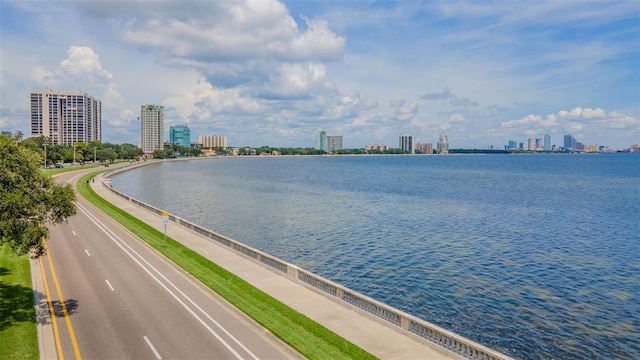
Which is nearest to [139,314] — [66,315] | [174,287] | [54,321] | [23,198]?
[66,315]

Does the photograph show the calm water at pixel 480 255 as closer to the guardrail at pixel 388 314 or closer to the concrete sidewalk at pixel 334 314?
the guardrail at pixel 388 314

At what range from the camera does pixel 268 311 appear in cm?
2306

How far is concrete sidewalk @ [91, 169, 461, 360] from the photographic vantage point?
1880 cm

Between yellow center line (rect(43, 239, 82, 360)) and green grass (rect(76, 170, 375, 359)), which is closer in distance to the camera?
yellow center line (rect(43, 239, 82, 360))

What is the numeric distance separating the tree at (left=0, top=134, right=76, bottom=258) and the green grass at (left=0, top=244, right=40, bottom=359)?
333cm

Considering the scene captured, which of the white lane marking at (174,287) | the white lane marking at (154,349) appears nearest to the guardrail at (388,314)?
the white lane marking at (174,287)

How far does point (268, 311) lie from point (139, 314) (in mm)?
6269

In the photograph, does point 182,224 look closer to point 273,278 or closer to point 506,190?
point 273,278

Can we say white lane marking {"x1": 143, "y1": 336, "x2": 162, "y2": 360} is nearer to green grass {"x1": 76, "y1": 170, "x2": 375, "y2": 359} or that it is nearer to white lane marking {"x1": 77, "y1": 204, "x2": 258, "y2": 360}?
white lane marking {"x1": 77, "y1": 204, "x2": 258, "y2": 360}

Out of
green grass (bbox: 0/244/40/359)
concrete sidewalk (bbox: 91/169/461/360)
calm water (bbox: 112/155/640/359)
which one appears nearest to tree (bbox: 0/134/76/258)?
green grass (bbox: 0/244/40/359)

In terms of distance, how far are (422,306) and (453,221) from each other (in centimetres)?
3396

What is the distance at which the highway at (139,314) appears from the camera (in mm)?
18656

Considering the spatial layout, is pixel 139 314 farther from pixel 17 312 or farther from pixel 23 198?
pixel 23 198

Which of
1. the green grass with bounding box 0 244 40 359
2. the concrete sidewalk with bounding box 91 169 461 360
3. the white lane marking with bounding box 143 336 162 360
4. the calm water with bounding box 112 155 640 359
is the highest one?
the green grass with bounding box 0 244 40 359
